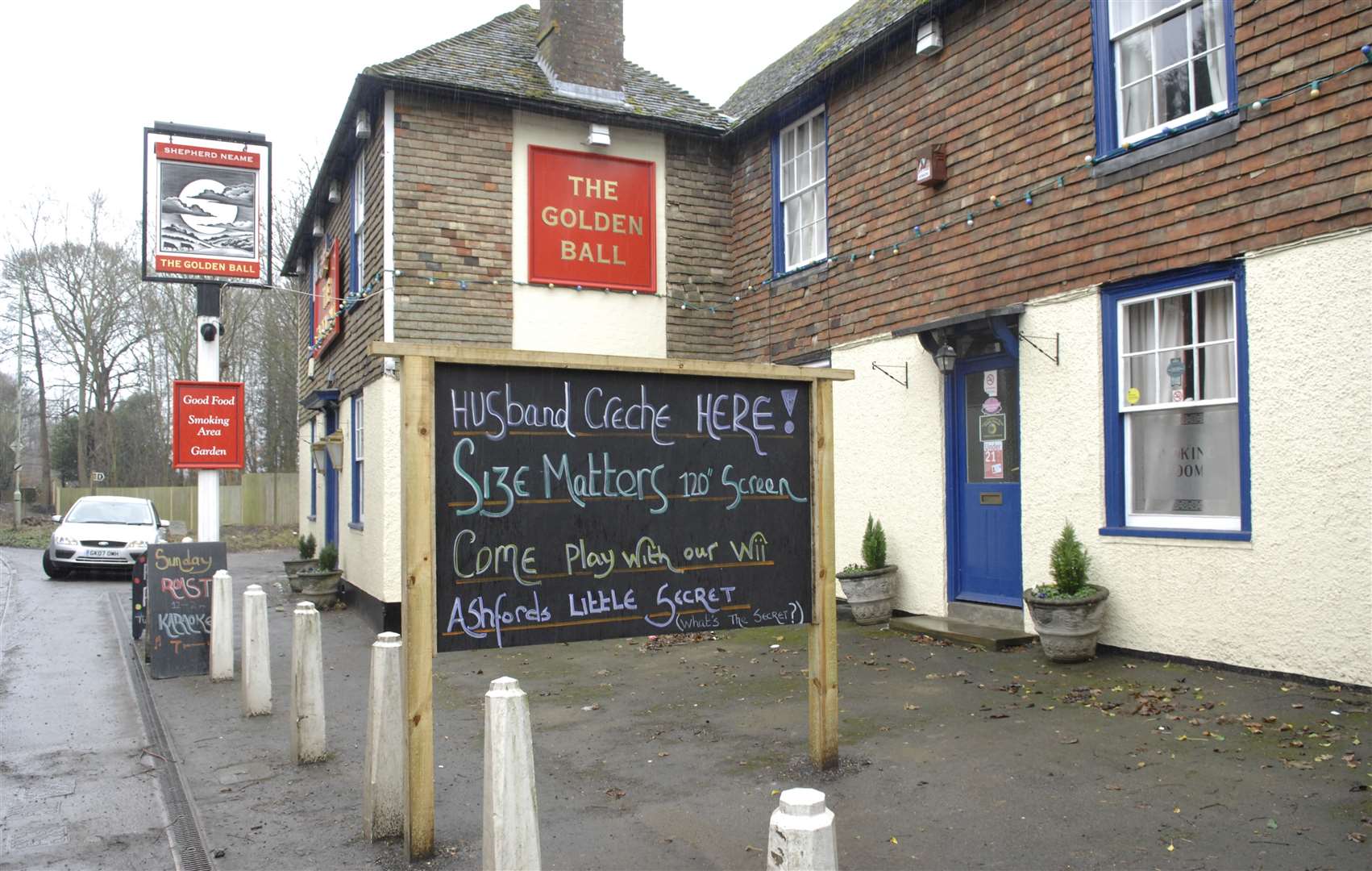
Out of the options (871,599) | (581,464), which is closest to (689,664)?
(871,599)

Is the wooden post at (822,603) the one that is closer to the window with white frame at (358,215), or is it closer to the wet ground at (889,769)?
the wet ground at (889,769)

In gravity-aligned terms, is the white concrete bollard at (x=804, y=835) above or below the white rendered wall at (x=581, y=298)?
below

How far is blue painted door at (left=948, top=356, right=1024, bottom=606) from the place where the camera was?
29.0 ft

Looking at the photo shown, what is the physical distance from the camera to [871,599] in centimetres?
985

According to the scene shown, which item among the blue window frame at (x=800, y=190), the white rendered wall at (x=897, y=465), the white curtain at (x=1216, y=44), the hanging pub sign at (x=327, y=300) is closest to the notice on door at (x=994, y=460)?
the white rendered wall at (x=897, y=465)

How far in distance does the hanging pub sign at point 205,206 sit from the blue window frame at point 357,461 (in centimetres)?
385

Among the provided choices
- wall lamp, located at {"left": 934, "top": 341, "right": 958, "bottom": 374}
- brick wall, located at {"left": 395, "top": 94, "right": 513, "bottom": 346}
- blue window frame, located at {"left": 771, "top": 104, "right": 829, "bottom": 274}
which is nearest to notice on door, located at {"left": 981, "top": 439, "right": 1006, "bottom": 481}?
wall lamp, located at {"left": 934, "top": 341, "right": 958, "bottom": 374}

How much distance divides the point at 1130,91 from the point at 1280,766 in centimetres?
523

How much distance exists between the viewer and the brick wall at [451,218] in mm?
11500

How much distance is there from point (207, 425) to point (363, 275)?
3.77 metres

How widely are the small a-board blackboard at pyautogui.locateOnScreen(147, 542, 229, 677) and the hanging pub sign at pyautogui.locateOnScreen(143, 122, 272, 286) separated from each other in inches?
102

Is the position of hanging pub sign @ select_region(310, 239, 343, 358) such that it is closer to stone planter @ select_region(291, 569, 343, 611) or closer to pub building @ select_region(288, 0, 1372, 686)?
pub building @ select_region(288, 0, 1372, 686)

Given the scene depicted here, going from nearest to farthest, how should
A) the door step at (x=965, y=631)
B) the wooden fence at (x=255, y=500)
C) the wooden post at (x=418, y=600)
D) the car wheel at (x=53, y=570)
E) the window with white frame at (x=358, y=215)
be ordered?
the wooden post at (x=418, y=600) → the door step at (x=965, y=631) → the window with white frame at (x=358, y=215) → the car wheel at (x=53, y=570) → the wooden fence at (x=255, y=500)

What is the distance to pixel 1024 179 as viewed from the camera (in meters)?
8.66
